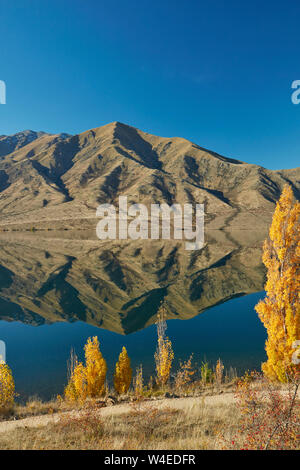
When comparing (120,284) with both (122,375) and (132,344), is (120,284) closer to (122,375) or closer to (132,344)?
(132,344)

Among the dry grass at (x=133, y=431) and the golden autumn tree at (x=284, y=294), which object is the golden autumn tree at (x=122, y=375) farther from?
the golden autumn tree at (x=284, y=294)

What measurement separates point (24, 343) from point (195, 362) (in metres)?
22.1

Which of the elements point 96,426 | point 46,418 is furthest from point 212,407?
point 46,418

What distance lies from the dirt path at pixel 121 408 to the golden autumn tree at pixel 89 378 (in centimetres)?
328

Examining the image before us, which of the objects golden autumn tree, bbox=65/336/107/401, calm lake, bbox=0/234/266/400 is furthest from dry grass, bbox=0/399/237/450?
calm lake, bbox=0/234/266/400

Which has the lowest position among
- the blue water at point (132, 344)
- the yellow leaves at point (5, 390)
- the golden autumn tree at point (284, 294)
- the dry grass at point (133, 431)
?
the blue water at point (132, 344)

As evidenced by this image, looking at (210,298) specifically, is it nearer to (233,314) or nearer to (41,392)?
(233,314)

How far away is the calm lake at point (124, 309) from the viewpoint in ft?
87.6

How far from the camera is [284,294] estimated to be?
1650 centimetres

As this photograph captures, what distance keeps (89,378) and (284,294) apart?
49.6 feet

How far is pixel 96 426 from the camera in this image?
10453 mm

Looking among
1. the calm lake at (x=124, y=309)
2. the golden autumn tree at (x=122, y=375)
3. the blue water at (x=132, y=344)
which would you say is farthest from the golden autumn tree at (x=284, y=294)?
the golden autumn tree at (x=122, y=375)

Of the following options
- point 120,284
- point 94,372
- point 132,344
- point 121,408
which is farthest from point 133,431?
point 120,284

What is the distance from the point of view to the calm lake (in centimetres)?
2669
